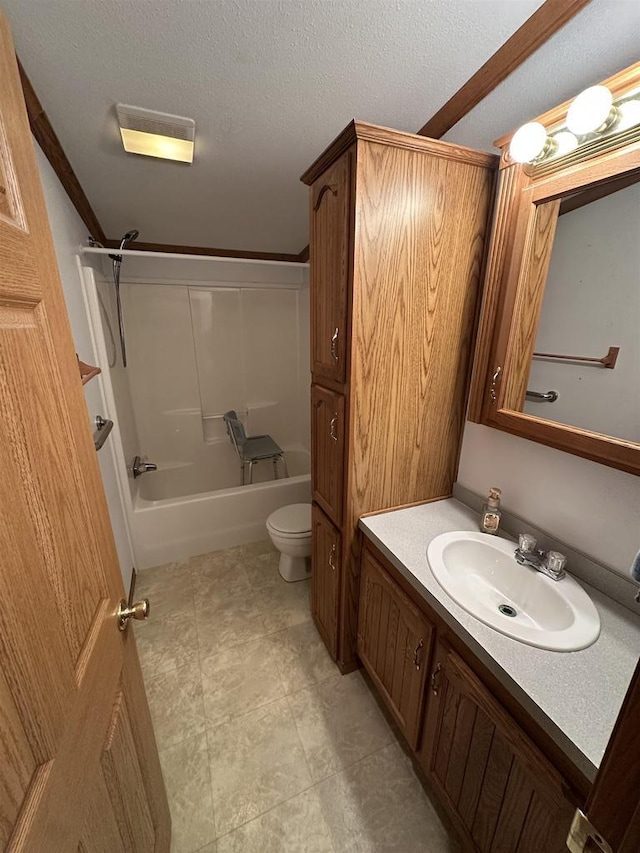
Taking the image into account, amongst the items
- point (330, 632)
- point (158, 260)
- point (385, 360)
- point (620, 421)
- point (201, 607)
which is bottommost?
point (201, 607)

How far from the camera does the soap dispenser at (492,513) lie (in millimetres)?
1227

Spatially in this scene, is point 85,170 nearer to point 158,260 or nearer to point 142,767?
point 158,260

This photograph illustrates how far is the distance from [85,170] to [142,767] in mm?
2305

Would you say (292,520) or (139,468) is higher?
(139,468)

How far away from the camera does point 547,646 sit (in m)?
0.82

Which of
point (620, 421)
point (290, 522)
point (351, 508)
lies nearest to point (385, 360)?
point (351, 508)

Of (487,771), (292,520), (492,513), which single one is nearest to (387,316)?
(492,513)

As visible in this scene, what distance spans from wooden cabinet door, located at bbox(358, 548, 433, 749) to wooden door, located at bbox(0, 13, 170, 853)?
818 mm

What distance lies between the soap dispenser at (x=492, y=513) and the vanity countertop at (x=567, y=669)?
280 mm

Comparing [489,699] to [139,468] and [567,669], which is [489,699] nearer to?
[567,669]

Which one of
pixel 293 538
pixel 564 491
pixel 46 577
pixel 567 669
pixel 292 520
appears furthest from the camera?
pixel 292 520

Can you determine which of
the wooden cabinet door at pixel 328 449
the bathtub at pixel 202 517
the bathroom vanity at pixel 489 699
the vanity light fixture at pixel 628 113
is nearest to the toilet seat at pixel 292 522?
the bathtub at pixel 202 517

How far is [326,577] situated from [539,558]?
912 mm

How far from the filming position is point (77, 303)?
1.70m
